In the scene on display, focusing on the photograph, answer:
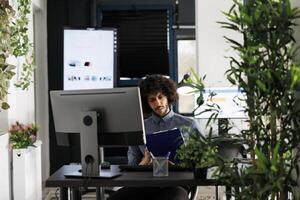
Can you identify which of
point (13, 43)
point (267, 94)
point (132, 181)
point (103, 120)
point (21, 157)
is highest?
point (13, 43)

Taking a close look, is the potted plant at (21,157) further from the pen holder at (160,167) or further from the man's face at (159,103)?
the pen holder at (160,167)

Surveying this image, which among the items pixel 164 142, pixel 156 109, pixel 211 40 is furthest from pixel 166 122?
pixel 211 40

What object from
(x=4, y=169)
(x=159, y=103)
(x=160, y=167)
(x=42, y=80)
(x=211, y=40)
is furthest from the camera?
(x=42, y=80)

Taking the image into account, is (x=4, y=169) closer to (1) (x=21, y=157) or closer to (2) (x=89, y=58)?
(1) (x=21, y=157)

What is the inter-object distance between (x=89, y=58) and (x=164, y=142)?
244cm

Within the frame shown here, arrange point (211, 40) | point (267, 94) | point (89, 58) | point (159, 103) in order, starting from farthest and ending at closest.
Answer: point (211, 40)
point (89, 58)
point (159, 103)
point (267, 94)

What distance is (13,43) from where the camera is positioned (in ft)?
14.7

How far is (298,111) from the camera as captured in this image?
1.70 metres

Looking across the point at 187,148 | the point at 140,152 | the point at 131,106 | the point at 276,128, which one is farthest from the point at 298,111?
the point at 140,152

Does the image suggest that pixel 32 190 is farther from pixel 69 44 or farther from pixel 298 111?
pixel 298 111

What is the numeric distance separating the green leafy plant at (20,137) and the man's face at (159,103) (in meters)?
1.41

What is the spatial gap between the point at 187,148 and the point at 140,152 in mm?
1328

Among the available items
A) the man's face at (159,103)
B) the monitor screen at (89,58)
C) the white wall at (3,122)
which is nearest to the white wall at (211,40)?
the monitor screen at (89,58)

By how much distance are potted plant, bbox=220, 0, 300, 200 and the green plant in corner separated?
2.52 meters
